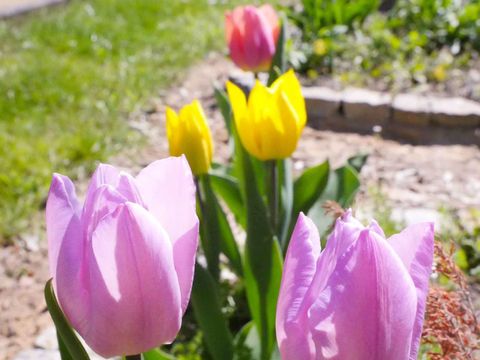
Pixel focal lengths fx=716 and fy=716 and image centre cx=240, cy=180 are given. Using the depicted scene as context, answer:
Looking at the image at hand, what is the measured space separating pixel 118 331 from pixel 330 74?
11.9ft

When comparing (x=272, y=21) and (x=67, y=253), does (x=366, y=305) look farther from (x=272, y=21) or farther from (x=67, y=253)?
(x=272, y=21)

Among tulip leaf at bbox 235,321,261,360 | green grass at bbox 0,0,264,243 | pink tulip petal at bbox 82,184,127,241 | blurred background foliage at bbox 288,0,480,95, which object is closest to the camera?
pink tulip petal at bbox 82,184,127,241

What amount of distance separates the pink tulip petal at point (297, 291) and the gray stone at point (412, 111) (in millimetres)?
3052

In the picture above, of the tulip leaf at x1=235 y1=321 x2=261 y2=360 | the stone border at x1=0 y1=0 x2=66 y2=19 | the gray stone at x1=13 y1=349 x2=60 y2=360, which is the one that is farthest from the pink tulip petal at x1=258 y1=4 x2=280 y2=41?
the stone border at x1=0 y1=0 x2=66 y2=19

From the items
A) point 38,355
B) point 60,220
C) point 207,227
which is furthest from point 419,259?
point 38,355

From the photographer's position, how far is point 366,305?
0.60 meters

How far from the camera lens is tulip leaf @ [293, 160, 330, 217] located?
1982 millimetres

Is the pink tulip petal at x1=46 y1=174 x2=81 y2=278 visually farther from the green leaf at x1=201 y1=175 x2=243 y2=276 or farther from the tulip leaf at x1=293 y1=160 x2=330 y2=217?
the tulip leaf at x1=293 y1=160 x2=330 y2=217

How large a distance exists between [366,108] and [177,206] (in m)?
3.06

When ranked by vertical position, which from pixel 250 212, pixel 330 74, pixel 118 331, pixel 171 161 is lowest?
pixel 330 74

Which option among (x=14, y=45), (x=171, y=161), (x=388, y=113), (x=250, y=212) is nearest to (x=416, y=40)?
(x=388, y=113)

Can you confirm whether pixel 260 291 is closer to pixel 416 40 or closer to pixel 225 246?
pixel 225 246

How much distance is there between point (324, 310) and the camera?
60 centimetres

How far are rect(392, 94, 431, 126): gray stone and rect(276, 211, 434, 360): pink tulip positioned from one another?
3.04 metres
